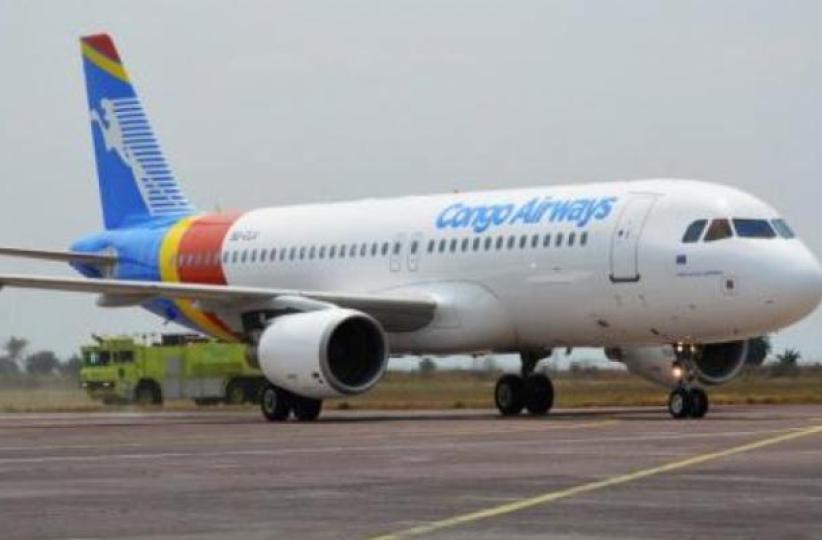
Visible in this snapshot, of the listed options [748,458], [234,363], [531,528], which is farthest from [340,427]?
[234,363]

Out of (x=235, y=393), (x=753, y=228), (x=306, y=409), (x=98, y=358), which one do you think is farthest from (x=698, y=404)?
(x=98, y=358)

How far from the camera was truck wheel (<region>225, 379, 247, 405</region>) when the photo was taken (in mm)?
59781

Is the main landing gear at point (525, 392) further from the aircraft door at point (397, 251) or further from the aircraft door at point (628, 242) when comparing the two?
the aircraft door at point (628, 242)

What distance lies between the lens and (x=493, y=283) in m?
36.5

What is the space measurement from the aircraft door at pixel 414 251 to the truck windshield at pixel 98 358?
89.1 feet

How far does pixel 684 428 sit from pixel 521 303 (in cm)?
745

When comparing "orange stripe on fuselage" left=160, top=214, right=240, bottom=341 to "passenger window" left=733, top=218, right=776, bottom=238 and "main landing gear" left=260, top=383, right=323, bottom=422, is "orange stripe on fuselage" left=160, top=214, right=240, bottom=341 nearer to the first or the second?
"main landing gear" left=260, top=383, right=323, bottom=422

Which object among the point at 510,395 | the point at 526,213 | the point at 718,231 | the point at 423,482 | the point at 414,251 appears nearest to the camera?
the point at 423,482

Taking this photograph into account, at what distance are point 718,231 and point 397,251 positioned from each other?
24.8 ft

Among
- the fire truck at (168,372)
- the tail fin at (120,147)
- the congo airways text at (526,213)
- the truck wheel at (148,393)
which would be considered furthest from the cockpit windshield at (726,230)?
the truck wheel at (148,393)

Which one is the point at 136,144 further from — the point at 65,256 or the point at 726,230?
the point at 726,230

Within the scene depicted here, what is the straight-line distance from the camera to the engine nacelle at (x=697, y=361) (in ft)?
123

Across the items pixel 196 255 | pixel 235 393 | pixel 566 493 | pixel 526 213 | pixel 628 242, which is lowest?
pixel 566 493

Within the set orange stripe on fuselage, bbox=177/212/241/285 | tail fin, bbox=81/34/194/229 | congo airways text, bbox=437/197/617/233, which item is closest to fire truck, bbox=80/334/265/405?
tail fin, bbox=81/34/194/229
